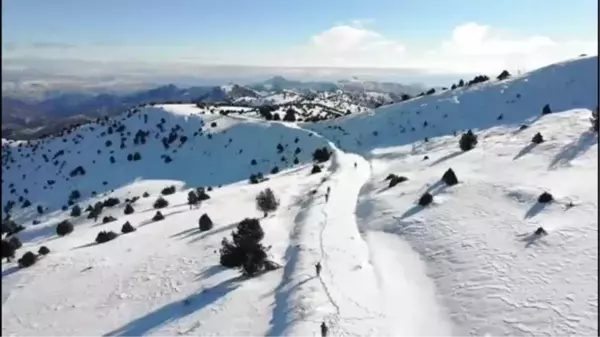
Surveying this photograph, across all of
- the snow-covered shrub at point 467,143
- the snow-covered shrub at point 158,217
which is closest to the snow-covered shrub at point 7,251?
the snow-covered shrub at point 158,217

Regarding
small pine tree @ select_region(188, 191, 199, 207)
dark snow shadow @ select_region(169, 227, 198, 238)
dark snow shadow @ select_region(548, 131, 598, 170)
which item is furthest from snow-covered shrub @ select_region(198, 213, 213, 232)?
dark snow shadow @ select_region(548, 131, 598, 170)

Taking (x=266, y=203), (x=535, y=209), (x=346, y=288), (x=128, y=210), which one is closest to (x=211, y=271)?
(x=346, y=288)

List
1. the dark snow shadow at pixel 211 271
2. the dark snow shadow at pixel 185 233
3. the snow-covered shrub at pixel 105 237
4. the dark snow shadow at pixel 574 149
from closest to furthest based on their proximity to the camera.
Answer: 1. the dark snow shadow at pixel 211 271
2. the dark snow shadow at pixel 185 233
3. the dark snow shadow at pixel 574 149
4. the snow-covered shrub at pixel 105 237

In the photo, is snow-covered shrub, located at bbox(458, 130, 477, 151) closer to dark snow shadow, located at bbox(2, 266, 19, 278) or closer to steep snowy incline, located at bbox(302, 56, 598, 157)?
steep snowy incline, located at bbox(302, 56, 598, 157)

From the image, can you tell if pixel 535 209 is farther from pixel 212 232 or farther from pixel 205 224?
pixel 205 224

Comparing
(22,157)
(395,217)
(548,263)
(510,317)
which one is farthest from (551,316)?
(22,157)

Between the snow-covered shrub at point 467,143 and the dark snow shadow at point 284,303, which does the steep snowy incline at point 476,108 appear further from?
the dark snow shadow at point 284,303

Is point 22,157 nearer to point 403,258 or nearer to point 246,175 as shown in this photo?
point 246,175
